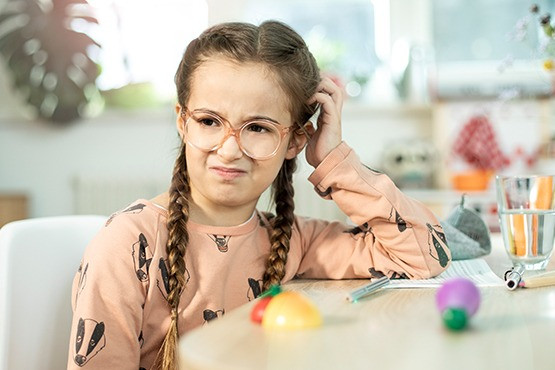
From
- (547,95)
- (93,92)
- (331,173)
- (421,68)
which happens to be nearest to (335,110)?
(331,173)

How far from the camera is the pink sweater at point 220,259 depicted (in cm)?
109

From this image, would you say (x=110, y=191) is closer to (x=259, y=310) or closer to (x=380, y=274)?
(x=380, y=274)

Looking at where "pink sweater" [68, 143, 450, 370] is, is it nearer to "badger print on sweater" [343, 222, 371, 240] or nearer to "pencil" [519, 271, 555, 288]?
"badger print on sweater" [343, 222, 371, 240]

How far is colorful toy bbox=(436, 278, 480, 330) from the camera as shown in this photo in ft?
2.46

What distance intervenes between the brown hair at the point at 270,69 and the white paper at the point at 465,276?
8.3 inches

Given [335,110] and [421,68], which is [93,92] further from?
[335,110]

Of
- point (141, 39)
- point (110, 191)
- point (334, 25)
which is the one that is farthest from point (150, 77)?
point (334, 25)

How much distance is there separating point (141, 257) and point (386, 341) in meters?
0.52

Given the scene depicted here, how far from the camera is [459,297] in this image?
771 millimetres

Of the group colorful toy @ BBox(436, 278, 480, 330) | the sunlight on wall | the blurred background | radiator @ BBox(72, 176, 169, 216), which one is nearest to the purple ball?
colorful toy @ BBox(436, 278, 480, 330)

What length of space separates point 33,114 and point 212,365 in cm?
384

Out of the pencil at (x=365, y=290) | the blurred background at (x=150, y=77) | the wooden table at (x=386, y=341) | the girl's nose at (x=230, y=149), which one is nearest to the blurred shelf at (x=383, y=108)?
the blurred background at (x=150, y=77)

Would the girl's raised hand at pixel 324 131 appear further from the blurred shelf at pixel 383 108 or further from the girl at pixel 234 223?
the blurred shelf at pixel 383 108

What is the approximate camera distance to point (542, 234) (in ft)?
3.93
